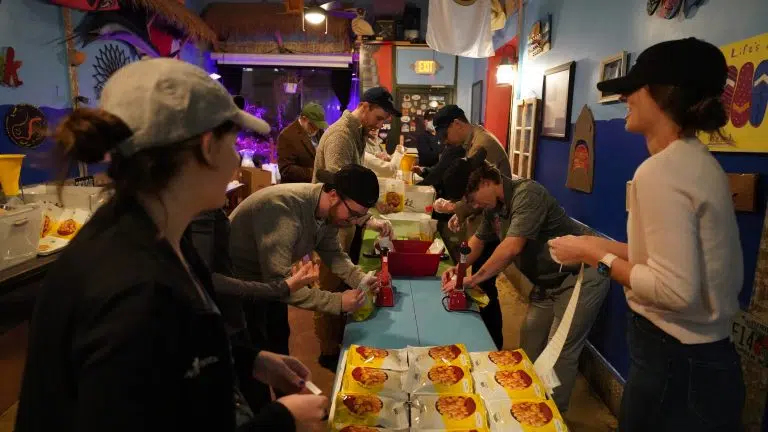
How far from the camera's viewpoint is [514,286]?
5023 millimetres

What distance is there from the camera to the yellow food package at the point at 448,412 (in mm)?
1382

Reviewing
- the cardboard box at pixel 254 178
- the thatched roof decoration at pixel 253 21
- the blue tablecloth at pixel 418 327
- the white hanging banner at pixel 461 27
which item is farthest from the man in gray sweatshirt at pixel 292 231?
the thatched roof decoration at pixel 253 21

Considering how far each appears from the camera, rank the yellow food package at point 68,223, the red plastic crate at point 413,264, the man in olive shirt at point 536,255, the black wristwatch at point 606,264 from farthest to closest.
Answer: the yellow food package at point 68,223, the red plastic crate at point 413,264, the man in olive shirt at point 536,255, the black wristwatch at point 606,264

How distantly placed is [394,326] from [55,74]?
12.5 ft

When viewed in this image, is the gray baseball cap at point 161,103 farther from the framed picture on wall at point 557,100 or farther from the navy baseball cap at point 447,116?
the framed picture on wall at point 557,100

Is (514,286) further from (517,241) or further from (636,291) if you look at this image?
(636,291)

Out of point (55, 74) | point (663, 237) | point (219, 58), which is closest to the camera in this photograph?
point (663, 237)

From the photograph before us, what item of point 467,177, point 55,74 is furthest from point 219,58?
point 467,177

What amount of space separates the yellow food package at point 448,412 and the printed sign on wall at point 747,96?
1470 mm

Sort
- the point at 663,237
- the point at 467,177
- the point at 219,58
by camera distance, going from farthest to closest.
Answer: the point at 219,58 → the point at 467,177 → the point at 663,237

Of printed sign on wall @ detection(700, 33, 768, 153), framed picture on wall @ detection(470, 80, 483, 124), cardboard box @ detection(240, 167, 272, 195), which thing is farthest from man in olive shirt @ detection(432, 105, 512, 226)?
framed picture on wall @ detection(470, 80, 483, 124)

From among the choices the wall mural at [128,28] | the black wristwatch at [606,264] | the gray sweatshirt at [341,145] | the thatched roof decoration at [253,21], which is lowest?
the black wristwatch at [606,264]

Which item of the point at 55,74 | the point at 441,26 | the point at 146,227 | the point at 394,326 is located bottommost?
the point at 394,326

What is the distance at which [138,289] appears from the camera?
705mm
